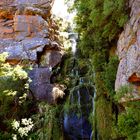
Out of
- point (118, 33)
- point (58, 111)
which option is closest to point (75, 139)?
point (58, 111)

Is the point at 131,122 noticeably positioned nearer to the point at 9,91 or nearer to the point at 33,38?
the point at 9,91

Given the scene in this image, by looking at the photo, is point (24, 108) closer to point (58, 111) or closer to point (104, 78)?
point (58, 111)

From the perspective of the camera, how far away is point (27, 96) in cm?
Answer: 1435

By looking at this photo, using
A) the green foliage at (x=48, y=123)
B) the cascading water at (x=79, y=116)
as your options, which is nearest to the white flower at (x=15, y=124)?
the green foliage at (x=48, y=123)

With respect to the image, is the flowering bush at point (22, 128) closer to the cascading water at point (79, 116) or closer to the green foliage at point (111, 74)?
the cascading water at point (79, 116)

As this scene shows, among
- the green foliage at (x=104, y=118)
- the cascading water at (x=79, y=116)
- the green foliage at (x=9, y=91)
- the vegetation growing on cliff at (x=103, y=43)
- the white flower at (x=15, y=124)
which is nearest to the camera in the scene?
the vegetation growing on cliff at (x=103, y=43)

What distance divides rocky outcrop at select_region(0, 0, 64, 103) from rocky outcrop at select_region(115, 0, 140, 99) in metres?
5.96

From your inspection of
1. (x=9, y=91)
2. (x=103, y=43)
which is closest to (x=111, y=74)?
(x=103, y=43)

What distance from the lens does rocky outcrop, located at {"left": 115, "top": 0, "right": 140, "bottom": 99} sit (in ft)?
28.2

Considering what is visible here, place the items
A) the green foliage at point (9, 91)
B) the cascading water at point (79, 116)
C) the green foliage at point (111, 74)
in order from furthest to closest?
the green foliage at point (9, 91) → the cascading water at point (79, 116) → the green foliage at point (111, 74)

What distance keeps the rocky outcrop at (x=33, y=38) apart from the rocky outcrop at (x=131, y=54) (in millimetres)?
5956

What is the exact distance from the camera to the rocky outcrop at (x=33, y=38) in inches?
622

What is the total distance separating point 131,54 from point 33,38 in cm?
1064

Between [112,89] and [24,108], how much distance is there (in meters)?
5.18
